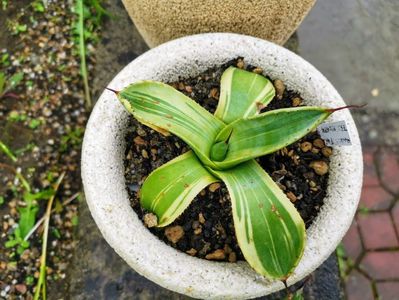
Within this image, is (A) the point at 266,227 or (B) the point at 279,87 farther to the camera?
(B) the point at 279,87

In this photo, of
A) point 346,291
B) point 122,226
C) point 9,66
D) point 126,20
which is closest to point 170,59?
point 122,226

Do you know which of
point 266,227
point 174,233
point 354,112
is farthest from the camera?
point 354,112

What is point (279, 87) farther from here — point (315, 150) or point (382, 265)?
point (382, 265)

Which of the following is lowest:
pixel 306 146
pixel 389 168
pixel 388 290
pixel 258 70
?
pixel 388 290

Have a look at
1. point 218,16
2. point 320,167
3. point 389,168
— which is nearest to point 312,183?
point 320,167

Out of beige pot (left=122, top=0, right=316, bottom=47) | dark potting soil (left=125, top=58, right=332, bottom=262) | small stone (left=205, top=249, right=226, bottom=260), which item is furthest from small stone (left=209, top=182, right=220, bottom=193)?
beige pot (left=122, top=0, right=316, bottom=47)

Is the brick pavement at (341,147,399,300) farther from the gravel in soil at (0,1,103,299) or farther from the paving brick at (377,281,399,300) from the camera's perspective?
the gravel in soil at (0,1,103,299)

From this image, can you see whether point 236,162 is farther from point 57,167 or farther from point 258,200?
point 57,167
